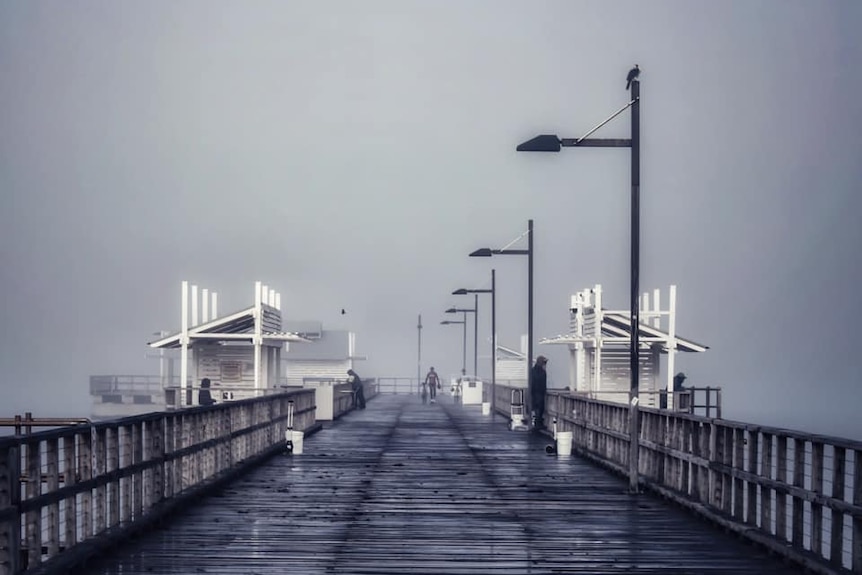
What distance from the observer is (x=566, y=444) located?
28406mm

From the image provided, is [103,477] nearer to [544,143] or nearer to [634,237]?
[634,237]

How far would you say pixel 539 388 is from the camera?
3884 centimetres

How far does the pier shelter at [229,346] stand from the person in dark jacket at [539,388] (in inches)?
671

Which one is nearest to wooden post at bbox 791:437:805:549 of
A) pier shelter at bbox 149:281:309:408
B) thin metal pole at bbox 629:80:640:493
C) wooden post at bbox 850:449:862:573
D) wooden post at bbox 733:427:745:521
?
wooden post at bbox 850:449:862:573

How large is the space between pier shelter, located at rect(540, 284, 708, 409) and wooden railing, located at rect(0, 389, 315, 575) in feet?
120

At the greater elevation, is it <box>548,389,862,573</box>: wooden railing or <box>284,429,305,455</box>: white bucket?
<box>548,389,862,573</box>: wooden railing

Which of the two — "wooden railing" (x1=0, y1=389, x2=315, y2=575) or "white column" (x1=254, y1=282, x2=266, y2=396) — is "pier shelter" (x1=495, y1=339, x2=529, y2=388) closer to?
"white column" (x1=254, y1=282, x2=266, y2=396)

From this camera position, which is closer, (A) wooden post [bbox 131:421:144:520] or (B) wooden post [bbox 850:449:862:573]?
(B) wooden post [bbox 850:449:862:573]

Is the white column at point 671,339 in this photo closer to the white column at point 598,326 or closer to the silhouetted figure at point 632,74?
the white column at point 598,326

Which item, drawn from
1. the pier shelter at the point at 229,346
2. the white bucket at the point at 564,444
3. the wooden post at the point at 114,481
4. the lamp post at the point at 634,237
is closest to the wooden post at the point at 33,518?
the wooden post at the point at 114,481

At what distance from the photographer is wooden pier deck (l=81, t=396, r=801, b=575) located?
12143mm

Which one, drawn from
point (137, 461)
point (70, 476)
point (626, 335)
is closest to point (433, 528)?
point (137, 461)

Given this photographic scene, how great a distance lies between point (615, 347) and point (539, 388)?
71.8 feet

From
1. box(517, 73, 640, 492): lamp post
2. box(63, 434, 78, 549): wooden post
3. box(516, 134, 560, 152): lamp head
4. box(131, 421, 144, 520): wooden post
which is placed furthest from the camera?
box(516, 134, 560, 152): lamp head
